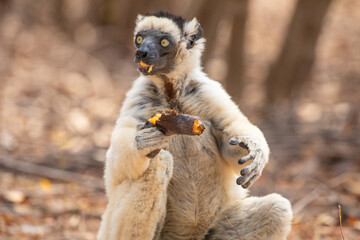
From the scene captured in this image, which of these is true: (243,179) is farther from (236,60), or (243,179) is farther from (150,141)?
(236,60)

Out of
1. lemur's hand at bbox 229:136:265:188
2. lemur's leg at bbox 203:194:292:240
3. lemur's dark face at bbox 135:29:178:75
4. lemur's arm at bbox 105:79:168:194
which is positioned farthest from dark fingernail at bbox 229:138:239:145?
lemur's dark face at bbox 135:29:178:75

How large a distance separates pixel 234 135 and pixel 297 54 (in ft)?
21.6

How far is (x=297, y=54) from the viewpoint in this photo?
10414mm

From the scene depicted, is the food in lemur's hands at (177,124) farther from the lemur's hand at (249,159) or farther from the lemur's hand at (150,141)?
Result: the lemur's hand at (249,159)

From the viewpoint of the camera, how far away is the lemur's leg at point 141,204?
389 centimetres

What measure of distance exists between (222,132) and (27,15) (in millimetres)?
12516

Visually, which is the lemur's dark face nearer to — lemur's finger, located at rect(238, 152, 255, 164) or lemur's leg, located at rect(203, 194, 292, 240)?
lemur's finger, located at rect(238, 152, 255, 164)

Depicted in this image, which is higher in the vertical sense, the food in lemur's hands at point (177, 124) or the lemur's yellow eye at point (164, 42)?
the lemur's yellow eye at point (164, 42)

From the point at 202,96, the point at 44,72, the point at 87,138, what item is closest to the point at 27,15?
the point at 44,72

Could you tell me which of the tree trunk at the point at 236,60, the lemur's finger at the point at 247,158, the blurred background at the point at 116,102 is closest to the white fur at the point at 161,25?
the lemur's finger at the point at 247,158

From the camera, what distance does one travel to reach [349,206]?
6.27 metres

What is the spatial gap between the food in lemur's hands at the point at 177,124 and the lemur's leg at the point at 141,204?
0.91ft

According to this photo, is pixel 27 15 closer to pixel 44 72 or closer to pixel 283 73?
pixel 44 72

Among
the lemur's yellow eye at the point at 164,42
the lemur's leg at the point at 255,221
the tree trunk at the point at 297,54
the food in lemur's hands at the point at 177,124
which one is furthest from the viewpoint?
the tree trunk at the point at 297,54
